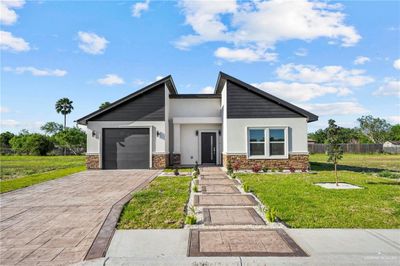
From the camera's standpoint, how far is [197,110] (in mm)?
19297

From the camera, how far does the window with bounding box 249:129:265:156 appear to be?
1566cm

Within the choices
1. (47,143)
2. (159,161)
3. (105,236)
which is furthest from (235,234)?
(47,143)

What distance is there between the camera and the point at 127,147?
17031mm

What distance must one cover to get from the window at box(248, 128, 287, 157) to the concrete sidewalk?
35.0ft

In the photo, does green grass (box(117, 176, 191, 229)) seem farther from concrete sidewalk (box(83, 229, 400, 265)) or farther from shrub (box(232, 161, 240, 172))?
shrub (box(232, 161, 240, 172))

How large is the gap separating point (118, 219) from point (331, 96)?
2771cm

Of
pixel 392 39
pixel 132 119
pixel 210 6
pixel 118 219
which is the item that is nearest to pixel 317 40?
pixel 392 39

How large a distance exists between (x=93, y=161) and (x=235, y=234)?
13781mm

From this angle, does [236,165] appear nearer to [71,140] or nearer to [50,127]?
[71,140]

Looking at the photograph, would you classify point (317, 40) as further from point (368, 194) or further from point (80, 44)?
point (80, 44)

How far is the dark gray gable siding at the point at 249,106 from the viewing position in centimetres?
1572

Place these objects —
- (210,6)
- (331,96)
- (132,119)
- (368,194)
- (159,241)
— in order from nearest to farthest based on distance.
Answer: (159,241), (368,194), (210,6), (132,119), (331,96)

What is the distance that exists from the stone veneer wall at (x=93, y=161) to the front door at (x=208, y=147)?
22.0 feet

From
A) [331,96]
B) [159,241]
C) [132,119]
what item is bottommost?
[159,241]
